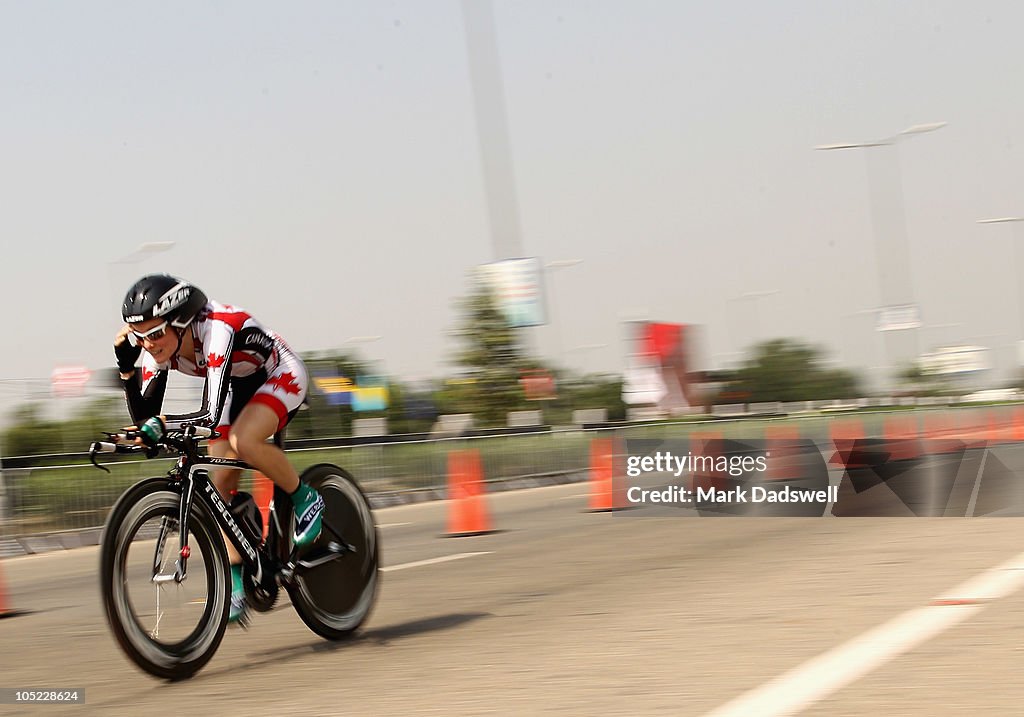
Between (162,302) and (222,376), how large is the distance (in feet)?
1.41

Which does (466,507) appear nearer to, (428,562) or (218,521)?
(428,562)

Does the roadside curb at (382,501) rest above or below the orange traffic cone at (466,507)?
below

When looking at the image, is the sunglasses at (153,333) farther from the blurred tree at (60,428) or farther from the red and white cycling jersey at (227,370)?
the blurred tree at (60,428)

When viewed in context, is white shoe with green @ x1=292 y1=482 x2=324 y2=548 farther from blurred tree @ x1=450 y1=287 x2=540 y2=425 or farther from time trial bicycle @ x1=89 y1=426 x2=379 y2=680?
blurred tree @ x1=450 y1=287 x2=540 y2=425

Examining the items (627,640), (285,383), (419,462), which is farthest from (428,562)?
(419,462)

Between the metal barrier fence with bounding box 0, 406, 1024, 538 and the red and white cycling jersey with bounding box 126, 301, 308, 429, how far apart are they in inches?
155

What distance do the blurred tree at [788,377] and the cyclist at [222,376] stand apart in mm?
104957

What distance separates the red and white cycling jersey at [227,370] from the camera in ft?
19.9

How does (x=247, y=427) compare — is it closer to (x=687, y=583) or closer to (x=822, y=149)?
(x=687, y=583)

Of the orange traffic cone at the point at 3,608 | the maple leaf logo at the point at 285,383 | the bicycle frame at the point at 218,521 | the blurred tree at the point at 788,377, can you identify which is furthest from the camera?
the blurred tree at the point at 788,377

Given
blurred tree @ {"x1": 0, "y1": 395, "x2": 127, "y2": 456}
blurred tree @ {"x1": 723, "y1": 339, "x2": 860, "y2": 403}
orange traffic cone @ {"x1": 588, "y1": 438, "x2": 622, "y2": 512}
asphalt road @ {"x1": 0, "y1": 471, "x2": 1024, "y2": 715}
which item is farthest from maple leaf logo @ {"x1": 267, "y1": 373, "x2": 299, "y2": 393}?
blurred tree @ {"x1": 723, "y1": 339, "x2": 860, "y2": 403}

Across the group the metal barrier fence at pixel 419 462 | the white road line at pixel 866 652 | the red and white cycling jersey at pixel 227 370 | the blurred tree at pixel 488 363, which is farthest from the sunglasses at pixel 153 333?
the blurred tree at pixel 488 363

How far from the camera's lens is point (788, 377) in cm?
13662

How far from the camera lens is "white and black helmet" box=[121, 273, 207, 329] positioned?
237 inches
